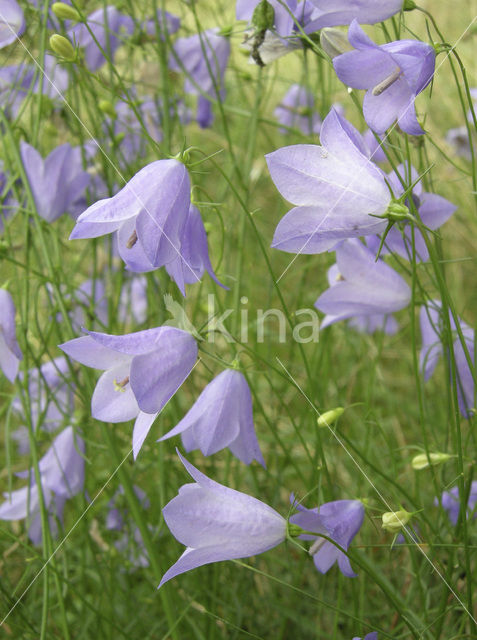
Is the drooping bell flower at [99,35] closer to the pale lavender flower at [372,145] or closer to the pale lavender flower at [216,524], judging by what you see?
the pale lavender flower at [372,145]

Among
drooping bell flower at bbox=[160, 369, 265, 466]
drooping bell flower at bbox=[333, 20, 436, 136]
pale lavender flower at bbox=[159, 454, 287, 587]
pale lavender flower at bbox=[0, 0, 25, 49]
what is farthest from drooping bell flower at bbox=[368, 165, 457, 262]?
pale lavender flower at bbox=[0, 0, 25, 49]

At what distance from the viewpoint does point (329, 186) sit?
625 millimetres

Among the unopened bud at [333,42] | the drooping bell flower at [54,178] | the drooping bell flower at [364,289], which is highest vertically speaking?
the unopened bud at [333,42]

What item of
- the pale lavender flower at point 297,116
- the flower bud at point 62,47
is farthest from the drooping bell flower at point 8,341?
the pale lavender flower at point 297,116

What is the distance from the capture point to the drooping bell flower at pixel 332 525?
26.0 inches

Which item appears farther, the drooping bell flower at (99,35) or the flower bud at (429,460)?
the drooping bell flower at (99,35)

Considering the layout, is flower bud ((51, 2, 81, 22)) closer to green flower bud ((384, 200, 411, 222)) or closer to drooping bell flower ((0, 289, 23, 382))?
drooping bell flower ((0, 289, 23, 382))

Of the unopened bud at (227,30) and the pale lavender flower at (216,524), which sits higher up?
the unopened bud at (227,30)

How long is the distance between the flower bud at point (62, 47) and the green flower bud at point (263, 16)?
0.22 m

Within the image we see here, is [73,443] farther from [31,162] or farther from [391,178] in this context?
[391,178]

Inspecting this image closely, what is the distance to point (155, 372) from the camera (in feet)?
2.14

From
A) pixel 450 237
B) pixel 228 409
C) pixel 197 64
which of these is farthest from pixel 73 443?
pixel 450 237

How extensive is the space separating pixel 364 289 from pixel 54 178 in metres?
0.51

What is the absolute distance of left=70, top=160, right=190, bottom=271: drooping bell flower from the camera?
25.3 inches
